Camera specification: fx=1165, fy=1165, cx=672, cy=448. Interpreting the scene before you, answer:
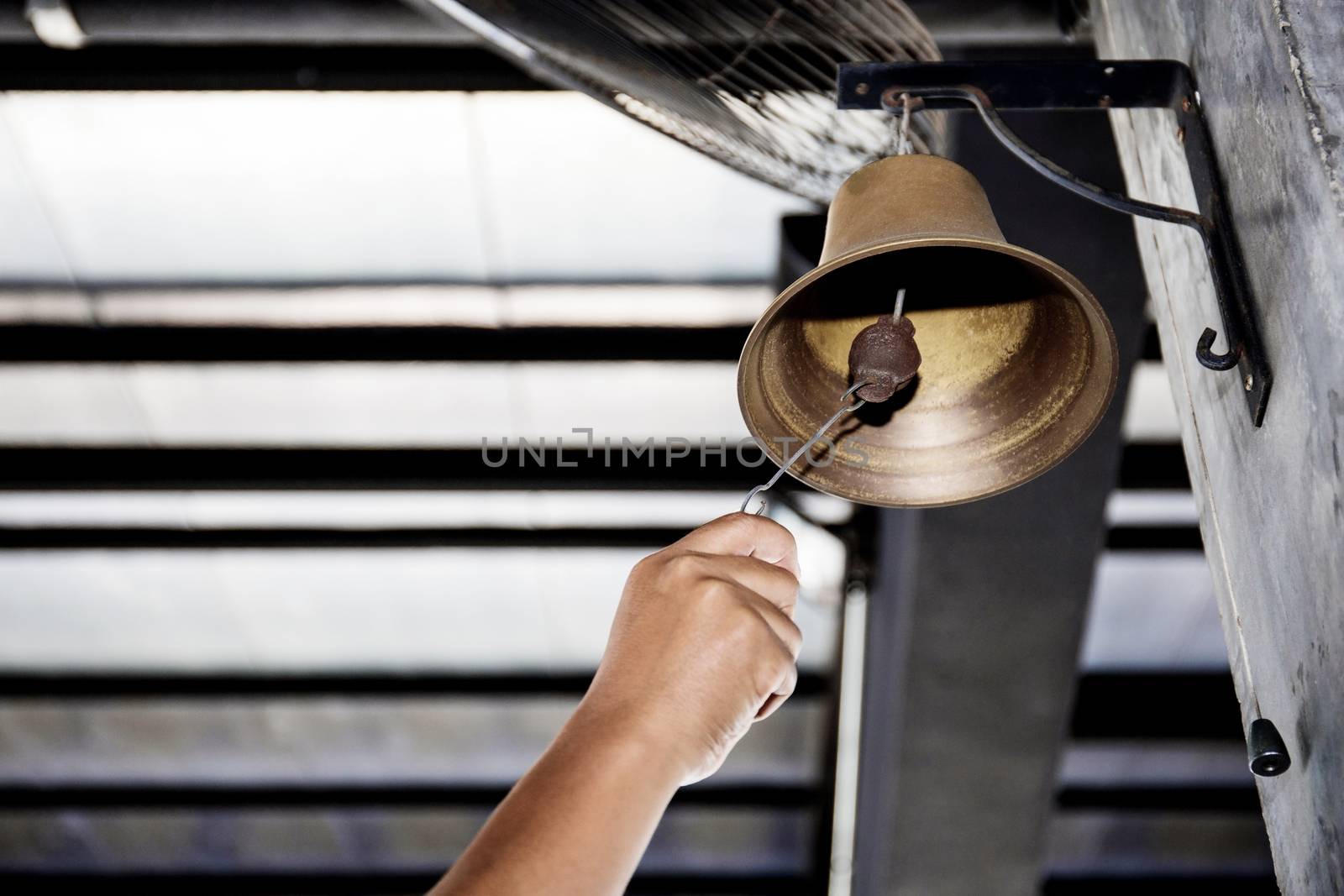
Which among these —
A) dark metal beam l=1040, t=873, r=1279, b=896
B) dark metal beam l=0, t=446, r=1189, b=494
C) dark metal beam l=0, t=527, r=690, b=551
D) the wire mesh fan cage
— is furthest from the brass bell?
dark metal beam l=1040, t=873, r=1279, b=896

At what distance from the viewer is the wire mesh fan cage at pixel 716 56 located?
5.37 feet

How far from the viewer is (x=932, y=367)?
1.55 metres

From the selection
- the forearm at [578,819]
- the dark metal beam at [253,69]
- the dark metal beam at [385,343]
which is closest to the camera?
the forearm at [578,819]

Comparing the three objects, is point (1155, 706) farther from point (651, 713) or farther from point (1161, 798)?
point (651, 713)

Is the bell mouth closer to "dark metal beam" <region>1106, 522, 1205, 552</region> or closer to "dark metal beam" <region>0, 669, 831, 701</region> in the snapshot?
"dark metal beam" <region>1106, 522, 1205, 552</region>

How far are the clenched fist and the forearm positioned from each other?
0.08 feet

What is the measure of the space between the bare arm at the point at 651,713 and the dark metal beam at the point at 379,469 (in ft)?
11.3

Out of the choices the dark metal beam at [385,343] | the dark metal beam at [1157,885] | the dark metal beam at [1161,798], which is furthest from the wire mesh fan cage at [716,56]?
the dark metal beam at [1157,885]

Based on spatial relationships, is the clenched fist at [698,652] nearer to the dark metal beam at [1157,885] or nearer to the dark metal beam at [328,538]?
the dark metal beam at [328,538]

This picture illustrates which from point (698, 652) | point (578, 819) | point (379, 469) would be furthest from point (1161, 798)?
point (578, 819)

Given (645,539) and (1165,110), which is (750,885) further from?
(1165,110)

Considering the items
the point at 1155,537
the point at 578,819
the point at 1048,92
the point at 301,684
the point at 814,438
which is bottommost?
the point at 301,684

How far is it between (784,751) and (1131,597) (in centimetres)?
195

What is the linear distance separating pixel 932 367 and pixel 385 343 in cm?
319
